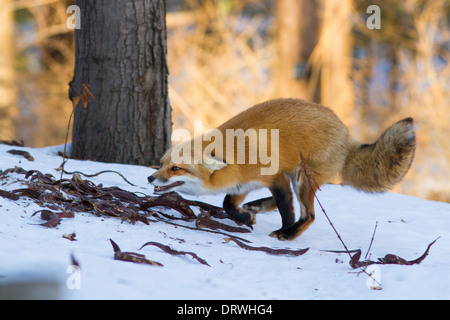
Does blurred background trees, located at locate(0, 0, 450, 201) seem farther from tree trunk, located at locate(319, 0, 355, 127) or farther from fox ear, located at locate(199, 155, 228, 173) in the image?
fox ear, located at locate(199, 155, 228, 173)

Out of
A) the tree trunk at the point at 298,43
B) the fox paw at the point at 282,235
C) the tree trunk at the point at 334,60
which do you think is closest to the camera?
the fox paw at the point at 282,235

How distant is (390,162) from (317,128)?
700 millimetres

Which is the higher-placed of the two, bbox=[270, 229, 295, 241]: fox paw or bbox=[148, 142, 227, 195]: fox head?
bbox=[148, 142, 227, 195]: fox head

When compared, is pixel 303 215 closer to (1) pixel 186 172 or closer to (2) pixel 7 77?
(1) pixel 186 172

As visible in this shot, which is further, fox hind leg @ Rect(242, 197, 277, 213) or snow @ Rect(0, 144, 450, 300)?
fox hind leg @ Rect(242, 197, 277, 213)

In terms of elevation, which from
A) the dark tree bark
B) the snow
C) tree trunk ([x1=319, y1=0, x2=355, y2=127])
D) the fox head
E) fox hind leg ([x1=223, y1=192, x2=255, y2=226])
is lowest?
the snow

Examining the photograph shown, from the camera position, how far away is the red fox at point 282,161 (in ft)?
14.6

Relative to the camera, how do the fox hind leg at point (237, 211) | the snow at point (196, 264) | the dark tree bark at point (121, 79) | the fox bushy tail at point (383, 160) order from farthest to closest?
the dark tree bark at point (121, 79)
the fox hind leg at point (237, 211)
the fox bushy tail at point (383, 160)
the snow at point (196, 264)

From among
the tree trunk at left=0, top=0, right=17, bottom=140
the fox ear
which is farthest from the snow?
the tree trunk at left=0, top=0, right=17, bottom=140

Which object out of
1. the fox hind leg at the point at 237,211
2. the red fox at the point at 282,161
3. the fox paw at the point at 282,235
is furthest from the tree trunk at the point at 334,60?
the fox paw at the point at 282,235

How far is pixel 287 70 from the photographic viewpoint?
12.1 metres

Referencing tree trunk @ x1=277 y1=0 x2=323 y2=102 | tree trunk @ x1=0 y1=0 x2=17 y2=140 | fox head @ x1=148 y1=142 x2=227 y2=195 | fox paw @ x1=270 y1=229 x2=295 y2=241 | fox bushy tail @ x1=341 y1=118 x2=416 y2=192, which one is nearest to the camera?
fox bushy tail @ x1=341 y1=118 x2=416 y2=192

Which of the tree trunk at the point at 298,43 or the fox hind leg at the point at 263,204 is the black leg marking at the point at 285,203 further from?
the tree trunk at the point at 298,43

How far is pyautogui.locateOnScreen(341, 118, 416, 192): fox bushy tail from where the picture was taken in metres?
4.24
